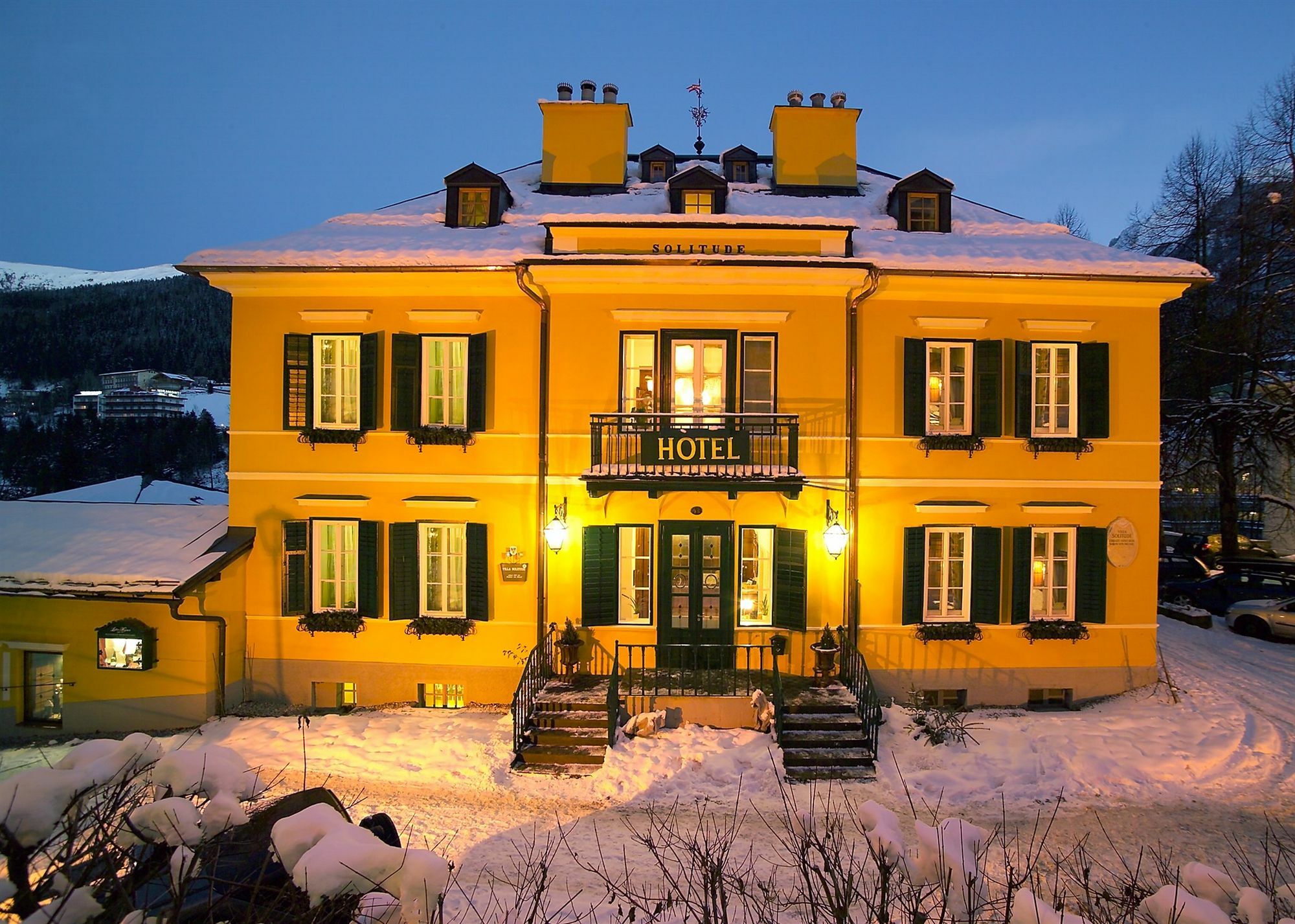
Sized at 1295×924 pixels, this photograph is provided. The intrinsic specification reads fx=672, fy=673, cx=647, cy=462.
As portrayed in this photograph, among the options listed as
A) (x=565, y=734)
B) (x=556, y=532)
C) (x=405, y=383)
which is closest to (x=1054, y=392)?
(x=556, y=532)

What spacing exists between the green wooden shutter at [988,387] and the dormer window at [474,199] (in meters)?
10.2

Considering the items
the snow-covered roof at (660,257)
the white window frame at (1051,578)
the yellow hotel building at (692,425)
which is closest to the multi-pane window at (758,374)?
the yellow hotel building at (692,425)

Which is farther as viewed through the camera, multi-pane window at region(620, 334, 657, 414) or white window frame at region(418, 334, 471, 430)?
white window frame at region(418, 334, 471, 430)

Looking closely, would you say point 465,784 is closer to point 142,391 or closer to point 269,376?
point 269,376

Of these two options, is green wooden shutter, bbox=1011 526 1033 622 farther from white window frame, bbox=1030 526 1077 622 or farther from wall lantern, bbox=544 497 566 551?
wall lantern, bbox=544 497 566 551

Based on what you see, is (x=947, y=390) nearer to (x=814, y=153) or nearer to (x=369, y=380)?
(x=814, y=153)

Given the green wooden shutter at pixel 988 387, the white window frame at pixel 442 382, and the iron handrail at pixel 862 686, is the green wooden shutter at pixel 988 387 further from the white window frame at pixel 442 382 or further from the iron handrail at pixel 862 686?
the white window frame at pixel 442 382

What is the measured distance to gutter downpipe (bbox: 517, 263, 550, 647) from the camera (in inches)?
492

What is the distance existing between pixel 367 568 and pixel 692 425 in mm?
6665

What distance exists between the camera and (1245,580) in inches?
731

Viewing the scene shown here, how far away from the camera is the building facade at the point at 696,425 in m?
12.5

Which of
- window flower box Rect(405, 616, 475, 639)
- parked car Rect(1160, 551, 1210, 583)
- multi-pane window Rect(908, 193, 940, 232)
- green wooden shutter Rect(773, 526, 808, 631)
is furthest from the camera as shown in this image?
parked car Rect(1160, 551, 1210, 583)

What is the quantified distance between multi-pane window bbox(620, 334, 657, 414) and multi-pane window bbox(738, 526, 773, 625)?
3.06 meters

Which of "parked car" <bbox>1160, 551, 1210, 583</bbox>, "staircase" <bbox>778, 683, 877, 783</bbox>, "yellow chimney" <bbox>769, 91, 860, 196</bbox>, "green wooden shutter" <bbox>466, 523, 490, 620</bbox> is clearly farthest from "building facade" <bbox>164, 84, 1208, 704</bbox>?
"parked car" <bbox>1160, 551, 1210, 583</bbox>
